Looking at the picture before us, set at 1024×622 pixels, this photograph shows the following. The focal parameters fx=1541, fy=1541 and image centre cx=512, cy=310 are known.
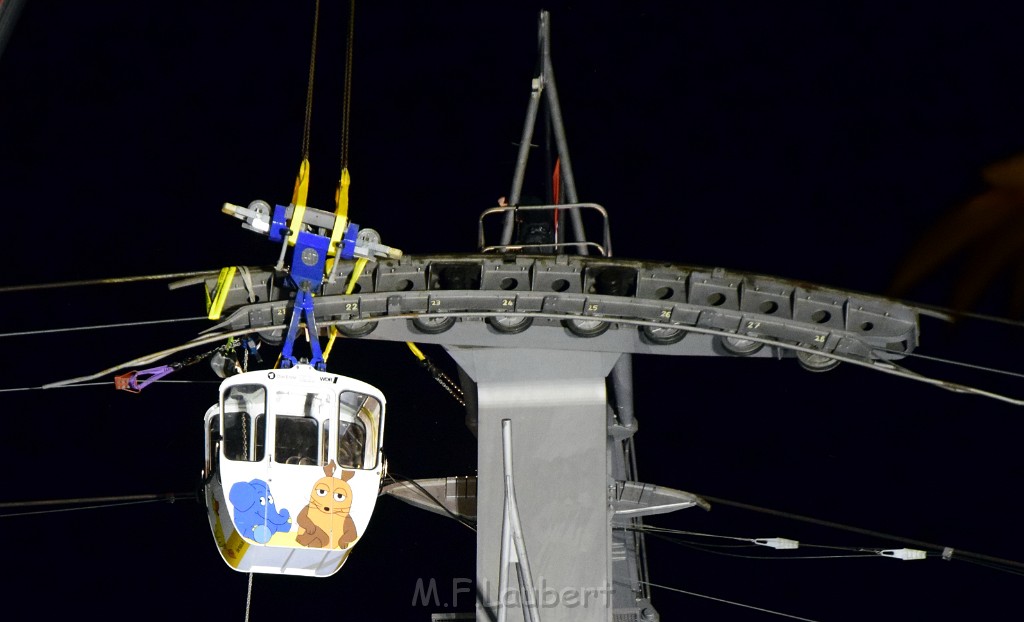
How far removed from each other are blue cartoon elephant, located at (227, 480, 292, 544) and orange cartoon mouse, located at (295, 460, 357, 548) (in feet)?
0.60

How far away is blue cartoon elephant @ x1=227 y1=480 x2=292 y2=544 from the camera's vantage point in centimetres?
1408

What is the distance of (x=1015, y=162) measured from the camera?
4.58 metres

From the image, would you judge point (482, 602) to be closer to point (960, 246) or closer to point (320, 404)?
point (320, 404)

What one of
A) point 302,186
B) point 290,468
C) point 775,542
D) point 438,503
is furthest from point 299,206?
point 775,542

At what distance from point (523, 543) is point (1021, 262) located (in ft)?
32.5

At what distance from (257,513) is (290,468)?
503 millimetres

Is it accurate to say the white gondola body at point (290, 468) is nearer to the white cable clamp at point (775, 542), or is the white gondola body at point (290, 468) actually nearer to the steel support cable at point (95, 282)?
the steel support cable at point (95, 282)

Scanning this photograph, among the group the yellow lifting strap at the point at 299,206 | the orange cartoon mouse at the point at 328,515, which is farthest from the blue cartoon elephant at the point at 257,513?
the yellow lifting strap at the point at 299,206

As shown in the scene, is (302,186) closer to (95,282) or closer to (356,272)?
(356,272)

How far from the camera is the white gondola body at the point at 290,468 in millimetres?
14125

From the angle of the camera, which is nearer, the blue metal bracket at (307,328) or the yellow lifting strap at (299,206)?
the yellow lifting strap at (299,206)

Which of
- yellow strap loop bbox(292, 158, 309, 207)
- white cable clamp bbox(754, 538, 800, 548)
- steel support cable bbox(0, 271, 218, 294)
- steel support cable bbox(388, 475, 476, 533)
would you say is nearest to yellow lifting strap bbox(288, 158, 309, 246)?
yellow strap loop bbox(292, 158, 309, 207)

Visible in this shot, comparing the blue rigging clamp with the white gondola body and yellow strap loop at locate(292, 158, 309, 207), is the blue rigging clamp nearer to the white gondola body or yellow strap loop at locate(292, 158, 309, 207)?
yellow strap loop at locate(292, 158, 309, 207)

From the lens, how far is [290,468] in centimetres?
1417
